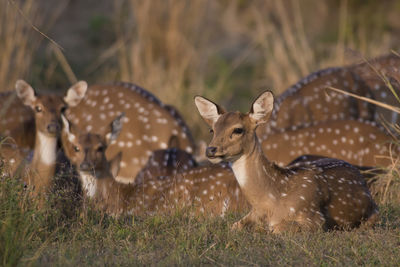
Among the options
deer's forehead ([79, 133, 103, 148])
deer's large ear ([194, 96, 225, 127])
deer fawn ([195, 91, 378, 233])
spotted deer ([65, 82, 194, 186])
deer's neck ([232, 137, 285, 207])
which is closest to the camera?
deer fawn ([195, 91, 378, 233])

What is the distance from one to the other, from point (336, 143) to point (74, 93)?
264 centimetres

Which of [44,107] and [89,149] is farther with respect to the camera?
[44,107]

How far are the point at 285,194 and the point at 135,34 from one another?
663cm

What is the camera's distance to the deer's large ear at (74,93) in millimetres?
7312

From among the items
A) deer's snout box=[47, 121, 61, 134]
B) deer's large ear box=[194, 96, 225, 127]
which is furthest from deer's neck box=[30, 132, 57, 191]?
deer's large ear box=[194, 96, 225, 127]

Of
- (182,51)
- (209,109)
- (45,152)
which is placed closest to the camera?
(209,109)

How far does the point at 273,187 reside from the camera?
212 inches

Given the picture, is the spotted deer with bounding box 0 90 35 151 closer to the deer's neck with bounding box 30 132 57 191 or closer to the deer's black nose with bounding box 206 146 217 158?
the deer's neck with bounding box 30 132 57 191

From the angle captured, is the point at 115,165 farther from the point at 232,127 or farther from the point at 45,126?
the point at 232,127

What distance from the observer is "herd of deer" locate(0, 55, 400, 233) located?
17.5 ft

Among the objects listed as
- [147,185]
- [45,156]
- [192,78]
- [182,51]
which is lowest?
[147,185]

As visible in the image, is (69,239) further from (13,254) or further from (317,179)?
(317,179)

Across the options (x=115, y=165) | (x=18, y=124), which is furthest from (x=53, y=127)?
(x=18, y=124)

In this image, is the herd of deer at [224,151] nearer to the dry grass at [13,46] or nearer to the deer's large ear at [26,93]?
the deer's large ear at [26,93]
